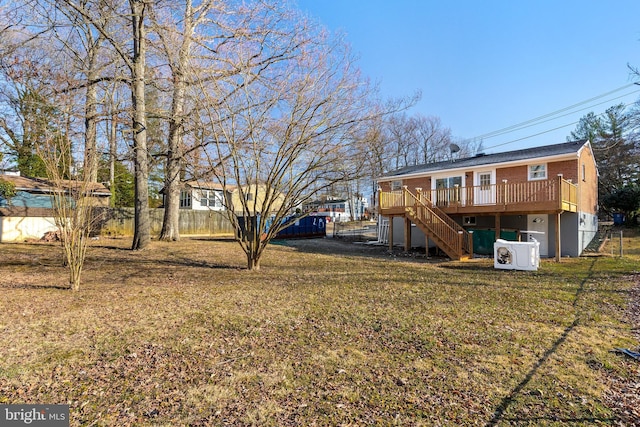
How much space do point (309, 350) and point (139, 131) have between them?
10.6m

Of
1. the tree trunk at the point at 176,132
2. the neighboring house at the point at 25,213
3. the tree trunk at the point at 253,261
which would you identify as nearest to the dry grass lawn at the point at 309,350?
the tree trunk at the point at 253,261

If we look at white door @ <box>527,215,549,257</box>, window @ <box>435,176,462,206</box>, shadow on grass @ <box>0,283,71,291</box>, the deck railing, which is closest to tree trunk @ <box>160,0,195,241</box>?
shadow on grass @ <box>0,283,71,291</box>

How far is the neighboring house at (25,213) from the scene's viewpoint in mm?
13341

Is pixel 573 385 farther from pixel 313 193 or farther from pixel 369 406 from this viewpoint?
pixel 313 193

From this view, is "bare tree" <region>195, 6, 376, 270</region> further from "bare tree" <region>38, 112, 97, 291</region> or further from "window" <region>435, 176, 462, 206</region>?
"window" <region>435, 176, 462, 206</region>

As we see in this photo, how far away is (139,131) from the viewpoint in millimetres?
11164

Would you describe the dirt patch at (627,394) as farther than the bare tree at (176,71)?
No

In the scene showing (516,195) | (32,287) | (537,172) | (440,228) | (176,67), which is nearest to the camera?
(32,287)

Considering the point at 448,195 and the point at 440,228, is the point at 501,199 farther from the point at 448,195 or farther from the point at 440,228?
the point at 440,228

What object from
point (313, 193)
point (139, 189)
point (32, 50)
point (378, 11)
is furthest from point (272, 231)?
point (32, 50)

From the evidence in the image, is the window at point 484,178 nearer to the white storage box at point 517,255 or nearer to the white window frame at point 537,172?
the white window frame at point 537,172

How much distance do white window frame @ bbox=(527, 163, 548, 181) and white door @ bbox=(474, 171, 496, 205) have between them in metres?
1.45

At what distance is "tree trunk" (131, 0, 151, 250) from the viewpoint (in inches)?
425

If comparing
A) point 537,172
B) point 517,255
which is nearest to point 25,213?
point 517,255
